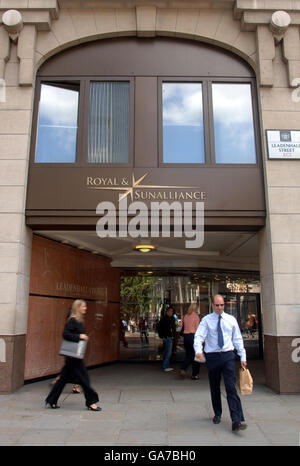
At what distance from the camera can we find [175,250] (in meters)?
11.6

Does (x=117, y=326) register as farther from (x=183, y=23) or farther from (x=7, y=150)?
(x=183, y=23)

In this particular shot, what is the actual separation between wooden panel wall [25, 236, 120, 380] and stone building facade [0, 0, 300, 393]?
0.69m

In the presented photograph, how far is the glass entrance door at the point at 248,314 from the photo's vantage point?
44.6 feet

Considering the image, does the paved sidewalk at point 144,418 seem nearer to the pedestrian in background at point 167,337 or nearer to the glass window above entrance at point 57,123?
the pedestrian in background at point 167,337

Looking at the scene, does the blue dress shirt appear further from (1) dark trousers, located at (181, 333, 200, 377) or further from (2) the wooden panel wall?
(2) the wooden panel wall

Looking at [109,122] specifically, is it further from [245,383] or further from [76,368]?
[245,383]

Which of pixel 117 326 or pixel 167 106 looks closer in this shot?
pixel 167 106

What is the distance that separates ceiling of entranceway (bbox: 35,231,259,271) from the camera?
9656 mm

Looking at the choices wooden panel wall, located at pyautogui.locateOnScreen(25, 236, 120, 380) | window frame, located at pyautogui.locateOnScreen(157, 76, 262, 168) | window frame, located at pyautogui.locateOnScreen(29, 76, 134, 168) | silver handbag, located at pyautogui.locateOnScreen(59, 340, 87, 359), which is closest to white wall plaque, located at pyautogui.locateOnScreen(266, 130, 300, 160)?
window frame, located at pyautogui.locateOnScreen(157, 76, 262, 168)

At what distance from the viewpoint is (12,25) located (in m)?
8.41
